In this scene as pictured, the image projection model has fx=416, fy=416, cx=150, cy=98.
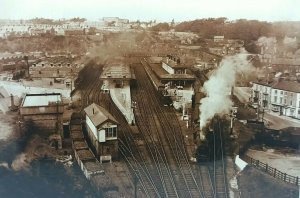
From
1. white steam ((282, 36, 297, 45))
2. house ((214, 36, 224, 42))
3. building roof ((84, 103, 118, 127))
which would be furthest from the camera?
house ((214, 36, 224, 42))

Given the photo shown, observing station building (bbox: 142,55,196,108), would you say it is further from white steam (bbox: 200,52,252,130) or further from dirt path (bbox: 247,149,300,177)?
dirt path (bbox: 247,149,300,177)

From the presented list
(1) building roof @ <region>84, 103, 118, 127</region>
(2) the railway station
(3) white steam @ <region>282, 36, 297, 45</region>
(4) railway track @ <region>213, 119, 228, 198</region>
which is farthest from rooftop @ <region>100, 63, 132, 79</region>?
(3) white steam @ <region>282, 36, 297, 45</region>

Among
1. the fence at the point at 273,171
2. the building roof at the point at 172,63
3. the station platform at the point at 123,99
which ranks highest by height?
the building roof at the point at 172,63

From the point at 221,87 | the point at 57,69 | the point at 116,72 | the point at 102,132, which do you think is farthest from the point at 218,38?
the point at 57,69

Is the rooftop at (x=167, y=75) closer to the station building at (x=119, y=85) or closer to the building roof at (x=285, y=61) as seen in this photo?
the station building at (x=119, y=85)

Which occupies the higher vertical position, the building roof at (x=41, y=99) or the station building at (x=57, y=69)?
the station building at (x=57, y=69)

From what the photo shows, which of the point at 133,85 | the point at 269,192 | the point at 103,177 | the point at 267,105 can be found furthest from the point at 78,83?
the point at 269,192

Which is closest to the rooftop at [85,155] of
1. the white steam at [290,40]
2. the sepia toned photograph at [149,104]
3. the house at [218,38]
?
the sepia toned photograph at [149,104]
